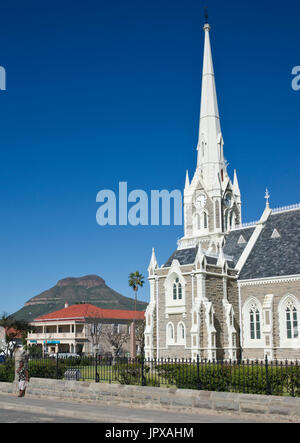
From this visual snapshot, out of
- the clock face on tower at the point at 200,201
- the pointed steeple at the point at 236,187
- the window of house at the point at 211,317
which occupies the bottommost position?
the window of house at the point at 211,317

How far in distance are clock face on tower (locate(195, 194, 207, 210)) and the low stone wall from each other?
30756mm

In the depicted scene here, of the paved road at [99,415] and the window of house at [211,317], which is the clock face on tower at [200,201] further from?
the paved road at [99,415]

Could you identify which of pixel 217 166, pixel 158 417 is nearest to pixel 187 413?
pixel 158 417

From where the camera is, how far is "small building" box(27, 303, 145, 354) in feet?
236

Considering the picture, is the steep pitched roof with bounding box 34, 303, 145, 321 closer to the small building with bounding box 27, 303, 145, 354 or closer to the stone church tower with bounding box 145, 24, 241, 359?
the small building with bounding box 27, 303, 145, 354

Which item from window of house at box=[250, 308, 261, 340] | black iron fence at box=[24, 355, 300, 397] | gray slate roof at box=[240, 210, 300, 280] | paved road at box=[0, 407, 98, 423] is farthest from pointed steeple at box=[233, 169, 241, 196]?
paved road at box=[0, 407, 98, 423]

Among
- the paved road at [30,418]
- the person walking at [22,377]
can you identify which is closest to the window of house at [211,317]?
the person walking at [22,377]

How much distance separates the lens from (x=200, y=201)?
161 ft

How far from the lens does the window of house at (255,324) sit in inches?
1455

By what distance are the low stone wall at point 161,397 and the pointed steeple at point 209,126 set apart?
3334 centimetres

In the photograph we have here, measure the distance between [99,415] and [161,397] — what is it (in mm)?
2617

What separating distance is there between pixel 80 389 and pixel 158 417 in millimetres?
5717
